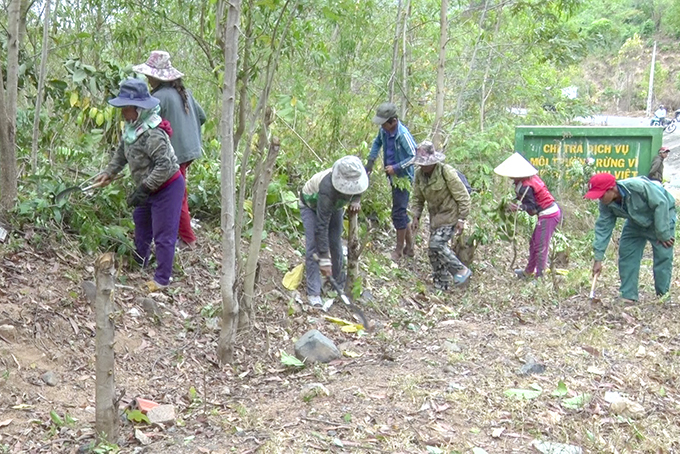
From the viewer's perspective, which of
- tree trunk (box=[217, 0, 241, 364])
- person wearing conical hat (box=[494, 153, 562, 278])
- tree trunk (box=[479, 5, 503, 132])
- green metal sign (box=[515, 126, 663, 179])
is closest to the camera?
tree trunk (box=[217, 0, 241, 364])

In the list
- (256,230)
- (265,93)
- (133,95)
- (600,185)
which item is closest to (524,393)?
(256,230)

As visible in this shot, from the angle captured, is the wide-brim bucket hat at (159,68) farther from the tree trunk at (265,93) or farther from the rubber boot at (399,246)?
the rubber boot at (399,246)

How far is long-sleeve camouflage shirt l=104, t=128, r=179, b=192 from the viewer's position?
5.25 meters

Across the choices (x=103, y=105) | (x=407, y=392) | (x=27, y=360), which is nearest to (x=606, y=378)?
(x=407, y=392)

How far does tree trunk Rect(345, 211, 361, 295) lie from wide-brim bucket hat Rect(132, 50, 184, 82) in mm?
1819

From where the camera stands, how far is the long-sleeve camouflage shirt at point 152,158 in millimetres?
5254

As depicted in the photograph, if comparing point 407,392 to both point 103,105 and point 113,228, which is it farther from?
point 103,105

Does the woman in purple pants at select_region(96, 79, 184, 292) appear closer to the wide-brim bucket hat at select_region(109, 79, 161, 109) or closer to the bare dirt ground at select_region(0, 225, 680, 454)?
the wide-brim bucket hat at select_region(109, 79, 161, 109)

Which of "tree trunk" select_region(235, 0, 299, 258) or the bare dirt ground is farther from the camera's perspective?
"tree trunk" select_region(235, 0, 299, 258)

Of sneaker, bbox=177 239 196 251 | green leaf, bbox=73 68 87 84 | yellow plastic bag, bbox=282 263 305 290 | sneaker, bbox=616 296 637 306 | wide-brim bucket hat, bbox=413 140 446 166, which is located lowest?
sneaker, bbox=616 296 637 306

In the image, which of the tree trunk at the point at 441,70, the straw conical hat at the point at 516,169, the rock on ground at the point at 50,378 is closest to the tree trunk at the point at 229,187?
the rock on ground at the point at 50,378

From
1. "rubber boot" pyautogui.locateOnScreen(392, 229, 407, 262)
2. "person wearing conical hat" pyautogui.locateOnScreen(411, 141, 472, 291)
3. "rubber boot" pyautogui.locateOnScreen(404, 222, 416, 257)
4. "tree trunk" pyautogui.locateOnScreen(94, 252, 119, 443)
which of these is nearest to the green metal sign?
"rubber boot" pyautogui.locateOnScreen(404, 222, 416, 257)

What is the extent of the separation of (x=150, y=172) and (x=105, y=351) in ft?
7.13

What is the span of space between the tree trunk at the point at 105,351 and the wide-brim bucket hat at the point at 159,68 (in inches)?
102
